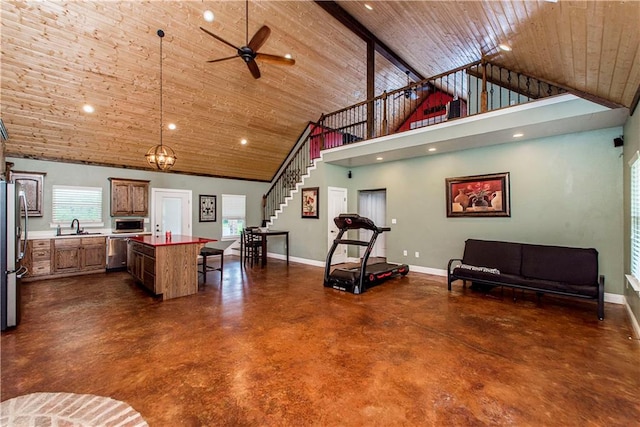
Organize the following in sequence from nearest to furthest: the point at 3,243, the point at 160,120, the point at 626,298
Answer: the point at 3,243 < the point at 626,298 < the point at 160,120

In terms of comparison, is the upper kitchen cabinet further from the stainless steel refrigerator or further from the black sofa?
the black sofa

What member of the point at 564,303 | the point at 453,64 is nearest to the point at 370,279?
the point at 564,303

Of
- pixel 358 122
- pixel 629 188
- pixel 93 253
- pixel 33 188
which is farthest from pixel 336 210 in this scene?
pixel 33 188

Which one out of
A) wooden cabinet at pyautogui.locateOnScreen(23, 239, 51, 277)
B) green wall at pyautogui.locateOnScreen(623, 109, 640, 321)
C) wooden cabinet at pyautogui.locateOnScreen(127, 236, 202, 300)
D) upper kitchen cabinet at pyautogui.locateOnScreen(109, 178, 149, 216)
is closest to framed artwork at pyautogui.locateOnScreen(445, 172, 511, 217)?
green wall at pyautogui.locateOnScreen(623, 109, 640, 321)

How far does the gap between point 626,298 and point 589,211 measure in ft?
4.41

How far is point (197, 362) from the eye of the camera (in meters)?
2.62

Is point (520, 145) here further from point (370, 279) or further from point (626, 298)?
point (370, 279)

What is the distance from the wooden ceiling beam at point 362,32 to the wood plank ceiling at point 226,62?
0.14 meters

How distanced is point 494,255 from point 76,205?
29.2 feet

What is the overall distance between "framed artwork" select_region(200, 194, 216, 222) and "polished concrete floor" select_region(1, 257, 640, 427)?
425 cm

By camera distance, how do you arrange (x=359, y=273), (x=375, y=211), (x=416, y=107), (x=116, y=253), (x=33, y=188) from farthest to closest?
(x=416, y=107)
(x=375, y=211)
(x=116, y=253)
(x=33, y=188)
(x=359, y=273)

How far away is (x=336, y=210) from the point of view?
7543mm

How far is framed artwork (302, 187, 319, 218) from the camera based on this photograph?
295 inches

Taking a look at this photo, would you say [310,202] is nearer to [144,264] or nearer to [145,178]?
[144,264]
